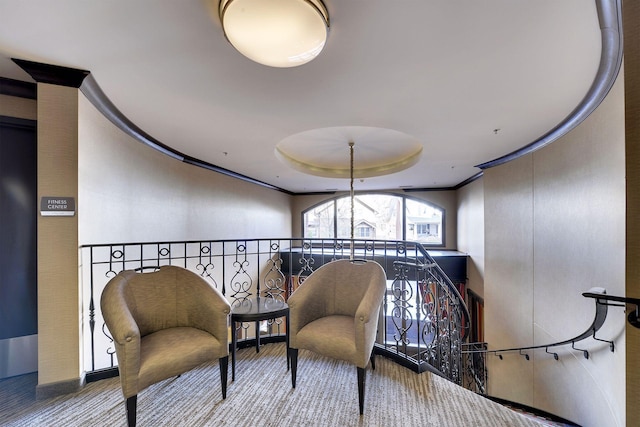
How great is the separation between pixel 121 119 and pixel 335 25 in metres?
2.40

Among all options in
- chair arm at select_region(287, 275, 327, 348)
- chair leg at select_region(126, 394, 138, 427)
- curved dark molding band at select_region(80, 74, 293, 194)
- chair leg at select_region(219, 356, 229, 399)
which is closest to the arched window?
curved dark molding band at select_region(80, 74, 293, 194)

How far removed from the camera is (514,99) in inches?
89.7

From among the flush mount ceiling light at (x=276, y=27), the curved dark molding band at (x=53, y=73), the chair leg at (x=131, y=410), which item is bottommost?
the chair leg at (x=131, y=410)

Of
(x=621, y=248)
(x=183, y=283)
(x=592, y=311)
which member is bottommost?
(x=592, y=311)

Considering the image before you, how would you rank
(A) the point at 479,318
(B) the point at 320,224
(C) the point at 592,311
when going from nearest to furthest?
(C) the point at 592,311, (A) the point at 479,318, (B) the point at 320,224

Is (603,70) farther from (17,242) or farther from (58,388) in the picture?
(17,242)

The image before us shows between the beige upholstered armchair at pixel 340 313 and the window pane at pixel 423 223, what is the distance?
6105mm

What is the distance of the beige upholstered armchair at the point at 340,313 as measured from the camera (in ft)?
5.90

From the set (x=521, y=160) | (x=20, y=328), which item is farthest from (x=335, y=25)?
(x=521, y=160)

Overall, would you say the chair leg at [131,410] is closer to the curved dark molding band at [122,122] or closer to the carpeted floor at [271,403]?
the carpeted floor at [271,403]

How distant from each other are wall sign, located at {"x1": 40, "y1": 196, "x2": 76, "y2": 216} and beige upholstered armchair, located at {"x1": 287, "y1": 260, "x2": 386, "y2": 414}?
1.77m

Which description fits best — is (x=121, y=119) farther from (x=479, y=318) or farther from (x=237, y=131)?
(x=479, y=318)

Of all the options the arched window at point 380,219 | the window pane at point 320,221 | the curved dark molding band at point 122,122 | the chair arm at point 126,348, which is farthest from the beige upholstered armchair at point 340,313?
the window pane at point 320,221

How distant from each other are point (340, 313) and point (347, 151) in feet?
9.29
